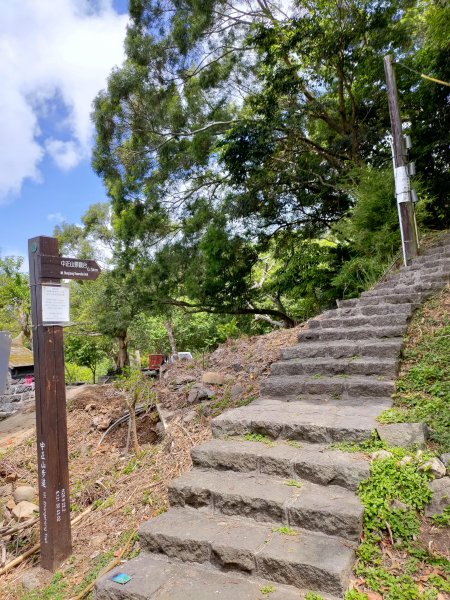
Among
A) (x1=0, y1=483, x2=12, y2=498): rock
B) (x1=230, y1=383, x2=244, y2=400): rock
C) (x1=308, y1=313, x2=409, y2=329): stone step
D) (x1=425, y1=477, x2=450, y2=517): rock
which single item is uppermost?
(x1=308, y1=313, x2=409, y2=329): stone step

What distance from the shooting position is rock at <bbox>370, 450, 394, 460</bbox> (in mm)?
2408

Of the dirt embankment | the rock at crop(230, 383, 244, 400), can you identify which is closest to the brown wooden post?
the dirt embankment

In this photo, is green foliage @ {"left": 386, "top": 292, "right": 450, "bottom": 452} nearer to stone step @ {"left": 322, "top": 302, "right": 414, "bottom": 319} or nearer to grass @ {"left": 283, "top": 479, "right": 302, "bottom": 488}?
stone step @ {"left": 322, "top": 302, "right": 414, "bottom": 319}

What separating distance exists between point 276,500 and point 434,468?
2.88 ft

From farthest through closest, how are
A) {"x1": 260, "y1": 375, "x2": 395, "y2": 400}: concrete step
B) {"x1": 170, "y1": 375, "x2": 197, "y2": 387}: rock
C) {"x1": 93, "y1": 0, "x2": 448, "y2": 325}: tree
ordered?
{"x1": 93, "y1": 0, "x2": 448, "y2": 325}: tree, {"x1": 170, "y1": 375, "x2": 197, "y2": 387}: rock, {"x1": 260, "y1": 375, "x2": 395, "y2": 400}: concrete step

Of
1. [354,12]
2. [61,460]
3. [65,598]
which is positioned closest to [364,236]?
[354,12]

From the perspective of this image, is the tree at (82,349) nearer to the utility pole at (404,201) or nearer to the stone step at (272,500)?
the utility pole at (404,201)

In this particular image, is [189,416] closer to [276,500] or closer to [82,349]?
[276,500]

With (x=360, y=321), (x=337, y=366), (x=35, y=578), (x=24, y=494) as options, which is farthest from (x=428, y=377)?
(x=24, y=494)

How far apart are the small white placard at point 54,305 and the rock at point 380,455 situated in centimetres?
230

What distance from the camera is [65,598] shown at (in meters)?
2.46

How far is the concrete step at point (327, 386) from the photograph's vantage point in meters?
3.26

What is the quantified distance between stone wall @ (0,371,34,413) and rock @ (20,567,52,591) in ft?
31.5

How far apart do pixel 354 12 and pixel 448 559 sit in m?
11.0
